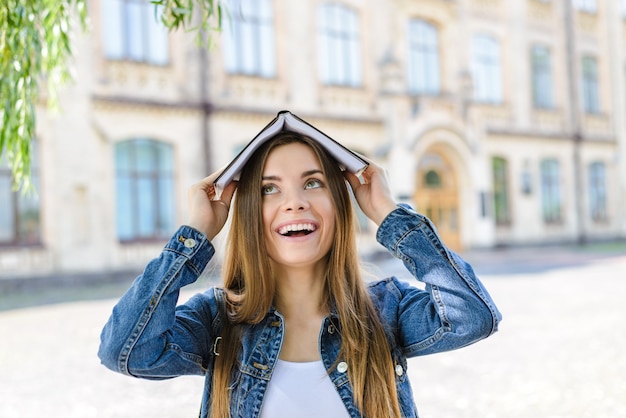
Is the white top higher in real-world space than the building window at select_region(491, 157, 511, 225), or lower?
lower

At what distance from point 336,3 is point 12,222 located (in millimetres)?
11873

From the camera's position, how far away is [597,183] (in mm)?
26484

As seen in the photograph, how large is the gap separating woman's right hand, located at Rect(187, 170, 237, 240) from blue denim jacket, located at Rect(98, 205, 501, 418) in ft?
Answer: 0.19

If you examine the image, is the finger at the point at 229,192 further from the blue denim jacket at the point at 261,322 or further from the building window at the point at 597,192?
the building window at the point at 597,192

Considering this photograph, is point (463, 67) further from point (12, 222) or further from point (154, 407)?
point (154, 407)

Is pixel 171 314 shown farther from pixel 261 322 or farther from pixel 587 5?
pixel 587 5

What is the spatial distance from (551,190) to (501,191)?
2.88 m

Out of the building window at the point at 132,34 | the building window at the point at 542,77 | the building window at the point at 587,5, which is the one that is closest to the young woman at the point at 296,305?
the building window at the point at 132,34

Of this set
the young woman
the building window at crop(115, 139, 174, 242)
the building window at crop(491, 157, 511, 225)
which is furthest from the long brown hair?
the building window at crop(491, 157, 511, 225)

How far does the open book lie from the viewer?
2.01 m

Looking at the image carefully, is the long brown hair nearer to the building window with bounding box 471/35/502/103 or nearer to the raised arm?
the raised arm

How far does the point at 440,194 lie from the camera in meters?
21.7

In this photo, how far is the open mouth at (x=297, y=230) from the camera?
6.60ft

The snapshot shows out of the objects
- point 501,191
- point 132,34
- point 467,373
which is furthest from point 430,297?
point 501,191
